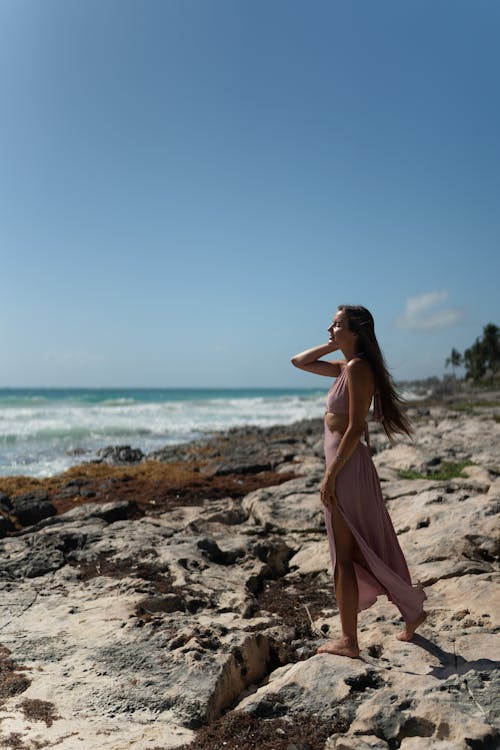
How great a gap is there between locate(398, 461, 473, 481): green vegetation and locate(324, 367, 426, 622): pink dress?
621cm

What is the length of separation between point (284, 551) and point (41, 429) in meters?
28.7

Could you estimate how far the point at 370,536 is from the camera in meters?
3.98

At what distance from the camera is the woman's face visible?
4.04 m

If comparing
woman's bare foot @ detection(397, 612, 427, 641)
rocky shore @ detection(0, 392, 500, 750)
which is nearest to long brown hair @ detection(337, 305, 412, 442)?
woman's bare foot @ detection(397, 612, 427, 641)

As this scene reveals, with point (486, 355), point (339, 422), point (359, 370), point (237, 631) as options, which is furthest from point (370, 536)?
point (486, 355)

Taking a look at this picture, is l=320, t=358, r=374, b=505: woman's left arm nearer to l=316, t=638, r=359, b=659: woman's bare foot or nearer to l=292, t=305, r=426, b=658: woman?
l=292, t=305, r=426, b=658: woman

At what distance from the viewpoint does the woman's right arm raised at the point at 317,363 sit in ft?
14.5

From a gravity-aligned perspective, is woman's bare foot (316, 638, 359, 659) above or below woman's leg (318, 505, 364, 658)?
below

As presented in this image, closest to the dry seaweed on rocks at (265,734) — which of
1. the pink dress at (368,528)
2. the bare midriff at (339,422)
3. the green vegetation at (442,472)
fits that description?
the pink dress at (368,528)

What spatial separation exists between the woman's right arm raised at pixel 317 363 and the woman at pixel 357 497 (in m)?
0.25

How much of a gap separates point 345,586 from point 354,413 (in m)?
1.19

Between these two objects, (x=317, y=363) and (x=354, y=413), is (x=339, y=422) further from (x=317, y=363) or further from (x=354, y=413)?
(x=317, y=363)

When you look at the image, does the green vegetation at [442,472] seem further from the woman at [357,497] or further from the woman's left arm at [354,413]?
the woman's left arm at [354,413]

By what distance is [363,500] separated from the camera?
396 centimetres
